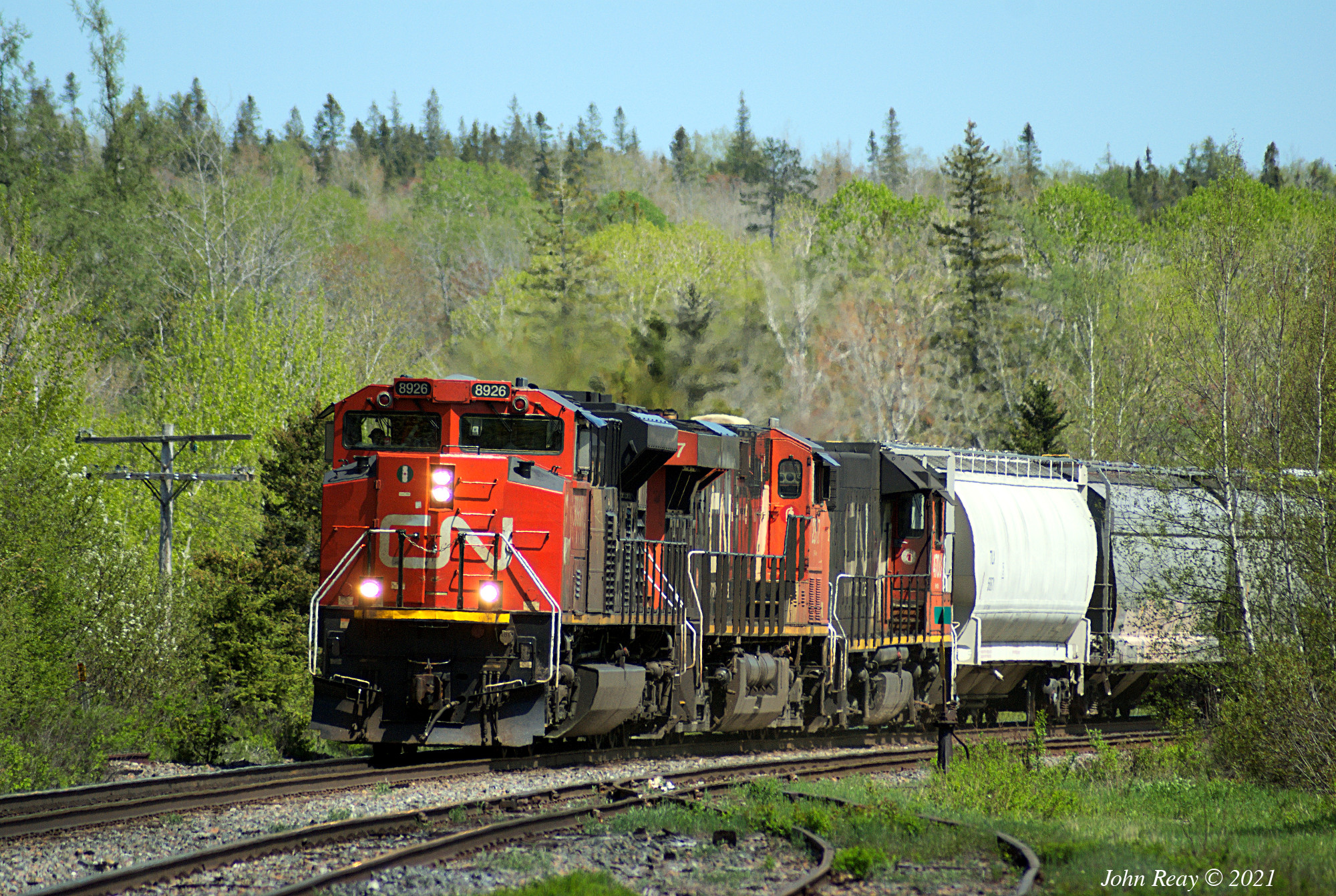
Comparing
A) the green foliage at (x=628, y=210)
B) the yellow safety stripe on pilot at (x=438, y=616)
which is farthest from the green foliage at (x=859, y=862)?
the green foliage at (x=628, y=210)

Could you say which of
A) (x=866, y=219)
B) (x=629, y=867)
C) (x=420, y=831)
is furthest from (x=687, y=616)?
(x=866, y=219)

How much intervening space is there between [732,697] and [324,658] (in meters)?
5.78

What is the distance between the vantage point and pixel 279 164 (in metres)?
89.4

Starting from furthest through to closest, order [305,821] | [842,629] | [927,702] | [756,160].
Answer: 1. [756,160]
2. [927,702]
3. [842,629]
4. [305,821]

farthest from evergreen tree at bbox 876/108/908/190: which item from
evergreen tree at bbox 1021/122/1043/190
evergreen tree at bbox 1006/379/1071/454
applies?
evergreen tree at bbox 1006/379/1071/454

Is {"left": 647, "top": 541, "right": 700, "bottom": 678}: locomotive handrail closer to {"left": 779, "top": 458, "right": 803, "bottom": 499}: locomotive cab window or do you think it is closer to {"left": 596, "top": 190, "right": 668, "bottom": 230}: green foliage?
{"left": 779, "top": 458, "right": 803, "bottom": 499}: locomotive cab window

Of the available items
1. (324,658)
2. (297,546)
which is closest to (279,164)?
(297,546)

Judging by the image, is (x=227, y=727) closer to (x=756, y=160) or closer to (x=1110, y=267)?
(x=1110, y=267)

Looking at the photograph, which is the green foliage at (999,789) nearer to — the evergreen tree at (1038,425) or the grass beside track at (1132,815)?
the grass beside track at (1132,815)

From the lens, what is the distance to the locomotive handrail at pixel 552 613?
13867 mm

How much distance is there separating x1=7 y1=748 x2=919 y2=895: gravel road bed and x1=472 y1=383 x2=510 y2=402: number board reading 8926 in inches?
156

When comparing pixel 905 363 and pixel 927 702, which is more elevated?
pixel 905 363

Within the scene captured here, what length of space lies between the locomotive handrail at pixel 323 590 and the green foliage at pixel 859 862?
6.38m

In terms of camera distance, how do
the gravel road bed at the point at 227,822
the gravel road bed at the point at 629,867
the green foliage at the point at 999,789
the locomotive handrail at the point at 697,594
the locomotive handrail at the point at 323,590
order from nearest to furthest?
the gravel road bed at the point at 629,867, the gravel road bed at the point at 227,822, the green foliage at the point at 999,789, the locomotive handrail at the point at 323,590, the locomotive handrail at the point at 697,594
